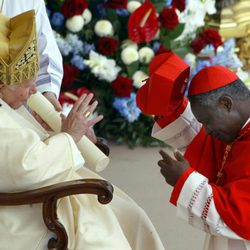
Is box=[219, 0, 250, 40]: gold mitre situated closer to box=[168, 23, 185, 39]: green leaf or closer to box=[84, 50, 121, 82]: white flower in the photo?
box=[168, 23, 185, 39]: green leaf

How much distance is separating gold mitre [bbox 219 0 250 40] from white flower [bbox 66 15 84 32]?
1.88 m

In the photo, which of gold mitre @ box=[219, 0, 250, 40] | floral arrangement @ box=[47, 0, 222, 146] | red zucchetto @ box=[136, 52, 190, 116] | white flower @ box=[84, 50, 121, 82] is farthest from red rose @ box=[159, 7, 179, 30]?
red zucchetto @ box=[136, 52, 190, 116]

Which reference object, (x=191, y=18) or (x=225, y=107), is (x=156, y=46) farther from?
(x=225, y=107)

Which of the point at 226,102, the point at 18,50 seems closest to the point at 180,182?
the point at 226,102

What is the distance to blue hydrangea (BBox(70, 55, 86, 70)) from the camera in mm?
3954

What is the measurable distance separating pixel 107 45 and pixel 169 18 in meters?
0.48

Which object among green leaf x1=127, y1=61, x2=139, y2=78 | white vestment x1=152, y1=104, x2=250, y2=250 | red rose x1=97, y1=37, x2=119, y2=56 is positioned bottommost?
green leaf x1=127, y1=61, x2=139, y2=78

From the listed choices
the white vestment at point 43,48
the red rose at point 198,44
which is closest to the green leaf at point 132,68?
the red rose at point 198,44

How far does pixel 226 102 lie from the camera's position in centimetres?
180

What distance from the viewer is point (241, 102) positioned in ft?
5.97

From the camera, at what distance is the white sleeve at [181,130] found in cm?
212

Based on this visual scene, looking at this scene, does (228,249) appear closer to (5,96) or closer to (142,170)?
(5,96)

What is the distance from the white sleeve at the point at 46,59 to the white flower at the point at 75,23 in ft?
4.15

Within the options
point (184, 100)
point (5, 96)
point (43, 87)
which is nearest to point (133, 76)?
point (43, 87)
